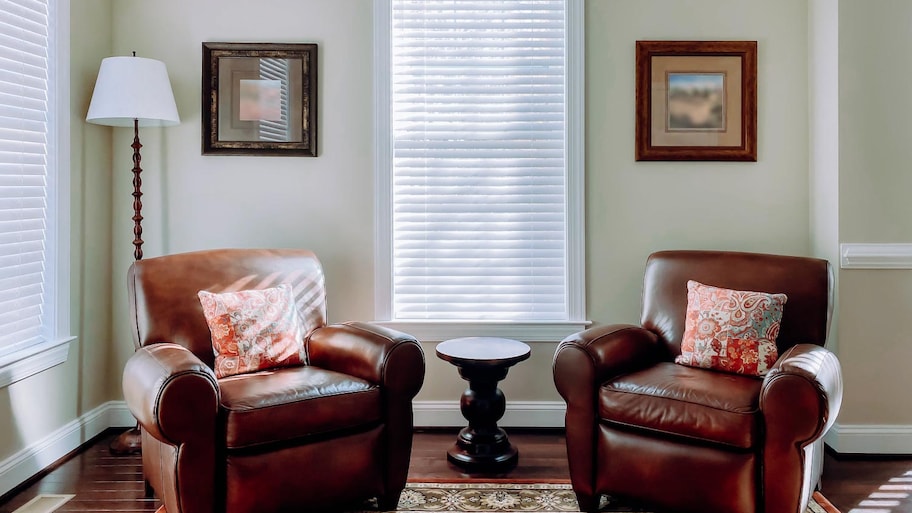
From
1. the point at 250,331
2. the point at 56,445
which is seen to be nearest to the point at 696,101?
the point at 250,331

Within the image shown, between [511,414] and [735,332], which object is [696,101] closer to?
[735,332]

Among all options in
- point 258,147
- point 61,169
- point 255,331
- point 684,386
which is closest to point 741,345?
point 684,386

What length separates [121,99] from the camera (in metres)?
2.76

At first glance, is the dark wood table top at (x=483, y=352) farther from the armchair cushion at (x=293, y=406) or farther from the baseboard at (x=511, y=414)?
the baseboard at (x=511, y=414)

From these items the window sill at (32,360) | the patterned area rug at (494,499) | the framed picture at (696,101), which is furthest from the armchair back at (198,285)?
the framed picture at (696,101)

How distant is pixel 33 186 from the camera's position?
2.74 m

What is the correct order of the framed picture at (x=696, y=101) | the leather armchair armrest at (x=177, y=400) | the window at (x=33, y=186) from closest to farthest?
the leather armchair armrest at (x=177, y=400) < the window at (x=33, y=186) < the framed picture at (x=696, y=101)

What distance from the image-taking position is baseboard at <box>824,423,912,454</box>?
2906 millimetres

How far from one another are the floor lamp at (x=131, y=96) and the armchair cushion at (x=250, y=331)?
0.71 m

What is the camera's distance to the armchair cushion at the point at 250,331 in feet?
8.07

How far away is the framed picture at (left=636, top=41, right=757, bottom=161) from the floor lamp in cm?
236

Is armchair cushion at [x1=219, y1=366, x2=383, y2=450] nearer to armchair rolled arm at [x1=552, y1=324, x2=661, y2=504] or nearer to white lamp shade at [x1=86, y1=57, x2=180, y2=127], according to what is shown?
armchair rolled arm at [x1=552, y1=324, x2=661, y2=504]

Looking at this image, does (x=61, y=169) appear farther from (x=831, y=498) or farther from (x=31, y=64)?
(x=831, y=498)

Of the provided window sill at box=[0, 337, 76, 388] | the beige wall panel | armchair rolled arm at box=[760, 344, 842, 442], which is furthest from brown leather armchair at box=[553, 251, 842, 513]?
window sill at box=[0, 337, 76, 388]
